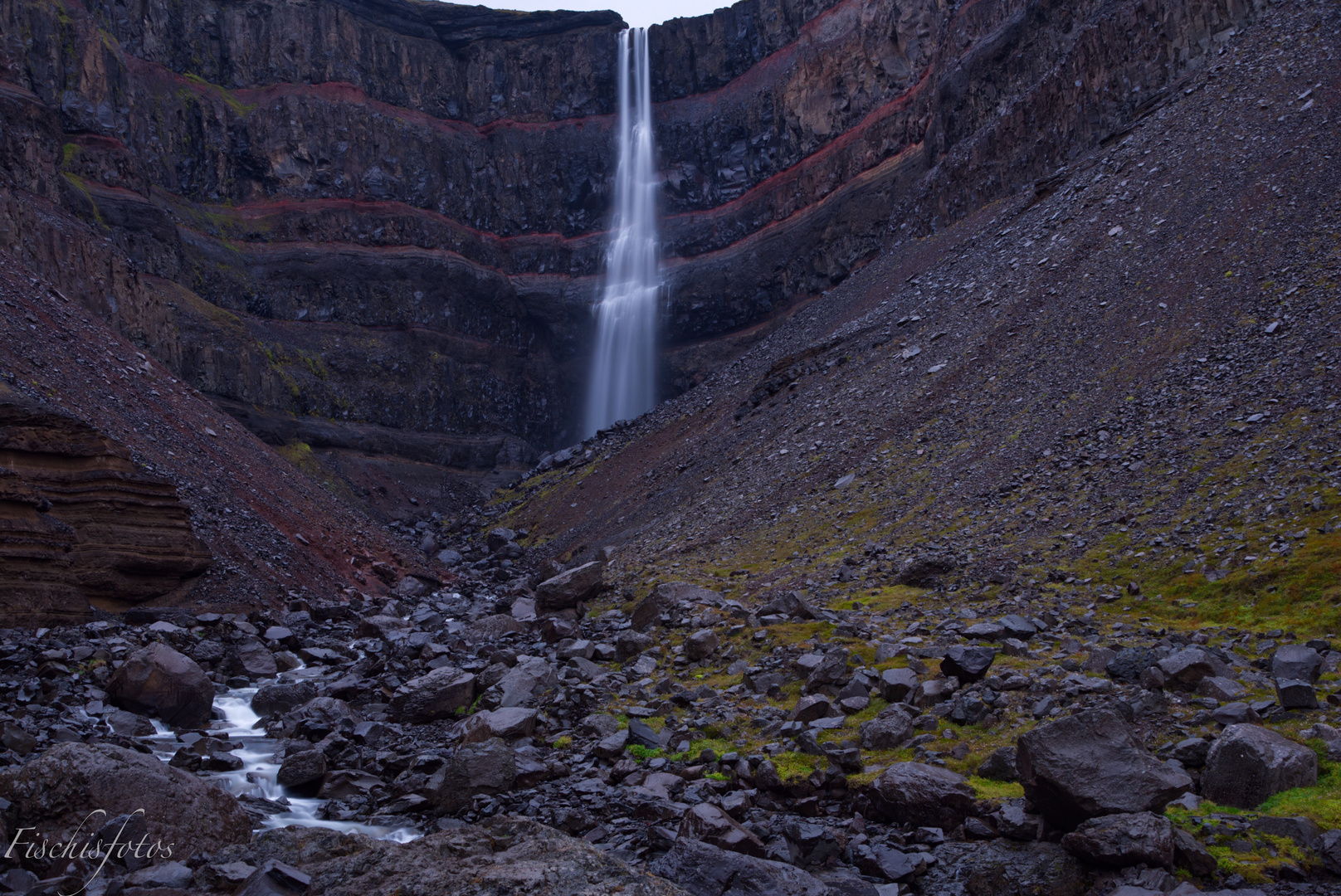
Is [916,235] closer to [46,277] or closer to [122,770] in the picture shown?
[46,277]

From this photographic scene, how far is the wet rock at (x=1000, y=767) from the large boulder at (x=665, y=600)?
826cm

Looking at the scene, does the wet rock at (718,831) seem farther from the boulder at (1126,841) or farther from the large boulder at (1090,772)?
the boulder at (1126,841)

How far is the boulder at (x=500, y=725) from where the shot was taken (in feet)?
37.9

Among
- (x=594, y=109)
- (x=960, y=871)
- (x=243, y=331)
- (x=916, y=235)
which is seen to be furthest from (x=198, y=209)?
(x=960, y=871)

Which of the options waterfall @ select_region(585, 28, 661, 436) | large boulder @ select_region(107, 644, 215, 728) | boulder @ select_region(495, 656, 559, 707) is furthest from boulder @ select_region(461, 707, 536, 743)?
waterfall @ select_region(585, 28, 661, 436)

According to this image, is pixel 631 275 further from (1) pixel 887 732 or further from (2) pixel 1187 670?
(2) pixel 1187 670

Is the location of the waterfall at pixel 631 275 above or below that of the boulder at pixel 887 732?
above

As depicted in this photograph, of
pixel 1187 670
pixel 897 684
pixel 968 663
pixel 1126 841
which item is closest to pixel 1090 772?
pixel 1126 841

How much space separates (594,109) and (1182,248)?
Result: 170ft

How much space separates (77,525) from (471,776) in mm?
12992

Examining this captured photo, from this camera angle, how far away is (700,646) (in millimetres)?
14539

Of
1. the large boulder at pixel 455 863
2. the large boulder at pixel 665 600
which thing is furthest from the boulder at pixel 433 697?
the large boulder at pixel 455 863

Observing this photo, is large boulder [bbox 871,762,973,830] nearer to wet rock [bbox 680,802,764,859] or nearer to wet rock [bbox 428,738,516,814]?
wet rock [bbox 680,802,764,859]
